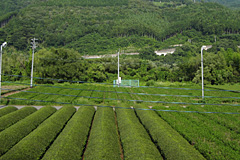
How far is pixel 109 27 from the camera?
449 feet

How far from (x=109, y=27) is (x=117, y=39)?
21746 millimetres

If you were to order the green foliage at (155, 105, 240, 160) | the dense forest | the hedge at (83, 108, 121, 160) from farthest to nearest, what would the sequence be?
the dense forest
the green foliage at (155, 105, 240, 160)
the hedge at (83, 108, 121, 160)

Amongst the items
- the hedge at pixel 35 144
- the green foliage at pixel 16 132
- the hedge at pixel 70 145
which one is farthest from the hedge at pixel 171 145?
the green foliage at pixel 16 132

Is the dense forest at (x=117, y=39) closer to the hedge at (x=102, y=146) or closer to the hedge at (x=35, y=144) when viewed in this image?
the hedge at (x=35, y=144)

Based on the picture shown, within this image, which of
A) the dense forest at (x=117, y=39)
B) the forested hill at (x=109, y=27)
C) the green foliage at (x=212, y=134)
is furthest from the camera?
the forested hill at (x=109, y=27)

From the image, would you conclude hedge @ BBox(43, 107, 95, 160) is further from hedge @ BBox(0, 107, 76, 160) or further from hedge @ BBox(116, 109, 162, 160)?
hedge @ BBox(116, 109, 162, 160)

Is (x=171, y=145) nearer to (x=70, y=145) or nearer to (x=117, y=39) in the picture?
(x=70, y=145)

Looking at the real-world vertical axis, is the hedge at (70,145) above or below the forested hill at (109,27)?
below

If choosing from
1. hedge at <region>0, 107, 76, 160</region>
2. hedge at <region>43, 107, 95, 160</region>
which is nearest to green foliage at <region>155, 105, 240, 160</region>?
hedge at <region>43, 107, 95, 160</region>

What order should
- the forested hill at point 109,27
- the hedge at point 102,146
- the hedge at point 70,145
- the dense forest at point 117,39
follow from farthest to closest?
the forested hill at point 109,27 → the dense forest at point 117,39 → the hedge at point 70,145 → the hedge at point 102,146

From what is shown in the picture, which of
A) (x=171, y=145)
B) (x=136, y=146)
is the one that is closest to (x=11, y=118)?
(x=136, y=146)

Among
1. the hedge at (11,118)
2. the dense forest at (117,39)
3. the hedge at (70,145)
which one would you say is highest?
the dense forest at (117,39)

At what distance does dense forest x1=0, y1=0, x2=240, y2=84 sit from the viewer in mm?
51812

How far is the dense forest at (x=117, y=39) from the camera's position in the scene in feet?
170
